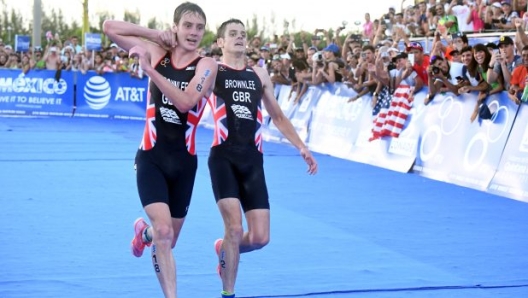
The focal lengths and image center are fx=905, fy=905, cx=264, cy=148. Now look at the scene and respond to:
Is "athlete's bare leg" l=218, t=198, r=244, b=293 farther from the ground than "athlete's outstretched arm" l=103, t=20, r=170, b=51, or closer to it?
closer to it

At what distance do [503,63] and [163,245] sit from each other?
8767mm

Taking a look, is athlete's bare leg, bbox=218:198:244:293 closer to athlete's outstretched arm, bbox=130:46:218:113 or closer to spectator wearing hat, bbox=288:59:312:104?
athlete's outstretched arm, bbox=130:46:218:113

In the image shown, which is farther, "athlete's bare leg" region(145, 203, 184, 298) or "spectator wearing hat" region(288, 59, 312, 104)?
"spectator wearing hat" region(288, 59, 312, 104)

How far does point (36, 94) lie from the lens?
2944 cm

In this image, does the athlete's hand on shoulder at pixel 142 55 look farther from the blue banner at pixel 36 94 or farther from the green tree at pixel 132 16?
the green tree at pixel 132 16

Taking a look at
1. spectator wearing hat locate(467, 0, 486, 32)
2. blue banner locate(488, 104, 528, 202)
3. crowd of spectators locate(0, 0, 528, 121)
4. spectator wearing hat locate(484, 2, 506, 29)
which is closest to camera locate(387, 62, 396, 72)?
crowd of spectators locate(0, 0, 528, 121)

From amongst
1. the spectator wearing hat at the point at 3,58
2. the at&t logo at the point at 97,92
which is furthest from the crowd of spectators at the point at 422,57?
the spectator wearing hat at the point at 3,58

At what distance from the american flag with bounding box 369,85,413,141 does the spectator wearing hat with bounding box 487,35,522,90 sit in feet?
8.20

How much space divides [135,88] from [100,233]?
A: 20347 millimetres

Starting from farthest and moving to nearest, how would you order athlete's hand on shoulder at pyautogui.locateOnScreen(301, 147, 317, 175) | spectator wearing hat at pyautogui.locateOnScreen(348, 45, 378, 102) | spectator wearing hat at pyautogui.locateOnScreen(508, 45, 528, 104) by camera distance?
spectator wearing hat at pyautogui.locateOnScreen(348, 45, 378, 102) < spectator wearing hat at pyautogui.locateOnScreen(508, 45, 528, 104) < athlete's hand on shoulder at pyautogui.locateOnScreen(301, 147, 317, 175)

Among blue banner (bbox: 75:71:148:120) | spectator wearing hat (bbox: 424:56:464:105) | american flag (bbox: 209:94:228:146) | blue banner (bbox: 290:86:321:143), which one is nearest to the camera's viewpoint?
american flag (bbox: 209:94:228:146)

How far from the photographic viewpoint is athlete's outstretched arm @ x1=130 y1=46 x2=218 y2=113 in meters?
5.63

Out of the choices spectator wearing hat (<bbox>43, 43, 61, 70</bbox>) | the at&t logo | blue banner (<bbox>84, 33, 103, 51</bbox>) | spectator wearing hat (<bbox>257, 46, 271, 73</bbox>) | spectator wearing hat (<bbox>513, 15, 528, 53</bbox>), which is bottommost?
the at&t logo

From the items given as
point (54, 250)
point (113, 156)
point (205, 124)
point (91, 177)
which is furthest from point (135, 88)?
point (54, 250)
